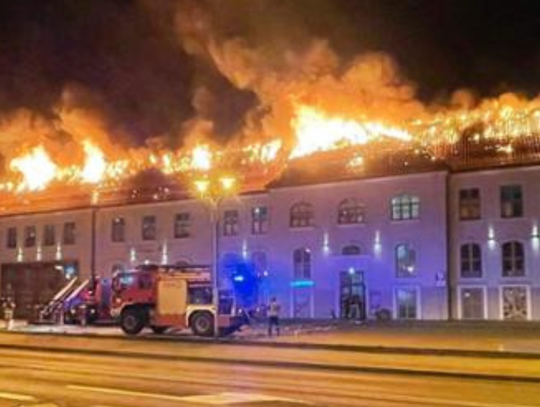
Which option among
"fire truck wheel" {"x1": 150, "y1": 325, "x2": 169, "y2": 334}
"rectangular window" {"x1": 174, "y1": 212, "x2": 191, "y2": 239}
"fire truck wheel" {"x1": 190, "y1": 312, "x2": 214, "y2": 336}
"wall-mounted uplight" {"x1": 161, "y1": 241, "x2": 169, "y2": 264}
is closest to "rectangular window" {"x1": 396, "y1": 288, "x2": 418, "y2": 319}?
"fire truck wheel" {"x1": 150, "y1": 325, "x2": 169, "y2": 334}

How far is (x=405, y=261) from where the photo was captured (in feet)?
169

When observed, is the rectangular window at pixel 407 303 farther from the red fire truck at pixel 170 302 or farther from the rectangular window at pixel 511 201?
the red fire truck at pixel 170 302

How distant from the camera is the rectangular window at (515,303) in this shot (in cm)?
4753

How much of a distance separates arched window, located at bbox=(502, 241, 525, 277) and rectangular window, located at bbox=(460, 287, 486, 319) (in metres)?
1.69

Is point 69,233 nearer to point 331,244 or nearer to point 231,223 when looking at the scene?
point 231,223

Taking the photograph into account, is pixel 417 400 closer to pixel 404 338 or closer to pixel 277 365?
pixel 277 365

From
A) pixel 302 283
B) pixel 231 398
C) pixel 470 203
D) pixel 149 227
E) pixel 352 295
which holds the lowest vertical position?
pixel 231 398

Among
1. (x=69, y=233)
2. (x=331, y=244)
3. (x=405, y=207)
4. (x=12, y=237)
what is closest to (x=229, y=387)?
(x=405, y=207)

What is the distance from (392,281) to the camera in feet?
169

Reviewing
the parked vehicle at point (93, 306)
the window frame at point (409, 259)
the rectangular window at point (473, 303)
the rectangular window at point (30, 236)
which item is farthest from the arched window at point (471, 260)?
the rectangular window at point (30, 236)

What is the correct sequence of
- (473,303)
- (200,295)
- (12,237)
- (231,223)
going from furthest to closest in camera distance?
(12,237) → (231,223) → (473,303) → (200,295)

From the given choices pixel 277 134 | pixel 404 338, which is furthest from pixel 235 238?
pixel 404 338

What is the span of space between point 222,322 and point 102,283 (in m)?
13.2

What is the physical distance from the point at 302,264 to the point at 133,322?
53.0ft
